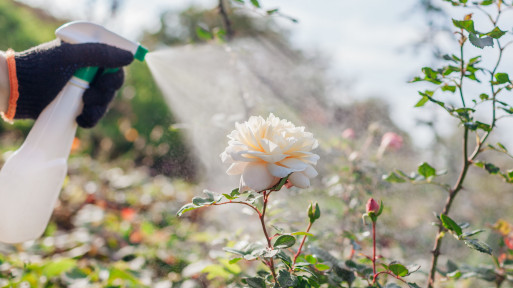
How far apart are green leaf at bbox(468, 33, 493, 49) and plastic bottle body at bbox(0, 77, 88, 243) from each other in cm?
82

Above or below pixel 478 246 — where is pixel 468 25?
above

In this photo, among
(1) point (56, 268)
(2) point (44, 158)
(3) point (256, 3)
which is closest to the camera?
(2) point (44, 158)

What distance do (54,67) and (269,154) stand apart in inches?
22.6

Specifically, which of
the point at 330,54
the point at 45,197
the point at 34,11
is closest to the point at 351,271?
the point at 45,197

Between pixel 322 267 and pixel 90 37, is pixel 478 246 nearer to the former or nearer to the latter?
pixel 322 267

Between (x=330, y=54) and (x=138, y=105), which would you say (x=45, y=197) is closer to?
(x=330, y=54)

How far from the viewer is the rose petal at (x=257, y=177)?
0.55m

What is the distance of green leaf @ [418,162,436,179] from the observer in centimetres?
82

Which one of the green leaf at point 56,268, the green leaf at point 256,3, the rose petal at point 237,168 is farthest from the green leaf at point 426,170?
the green leaf at point 56,268

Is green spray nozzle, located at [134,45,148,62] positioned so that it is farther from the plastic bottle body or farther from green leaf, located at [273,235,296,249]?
green leaf, located at [273,235,296,249]

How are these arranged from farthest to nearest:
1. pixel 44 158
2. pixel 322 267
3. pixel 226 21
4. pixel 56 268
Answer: pixel 226 21 < pixel 56 268 < pixel 44 158 < pixel 322 267

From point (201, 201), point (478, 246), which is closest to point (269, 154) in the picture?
point (201, 201)

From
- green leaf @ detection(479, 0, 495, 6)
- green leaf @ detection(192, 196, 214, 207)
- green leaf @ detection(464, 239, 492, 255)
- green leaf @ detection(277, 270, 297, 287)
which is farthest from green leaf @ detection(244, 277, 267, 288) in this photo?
green leaf @ detection(479, 0, 495, 6)

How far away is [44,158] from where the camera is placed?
86 centimetres
